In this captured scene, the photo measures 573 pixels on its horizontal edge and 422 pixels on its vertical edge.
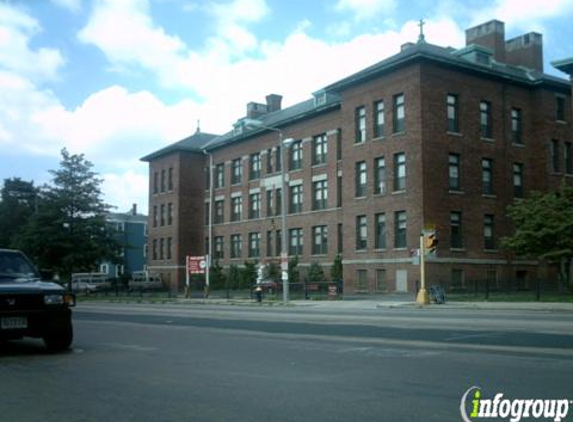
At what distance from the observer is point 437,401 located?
736 centimetres

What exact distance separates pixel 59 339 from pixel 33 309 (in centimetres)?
109

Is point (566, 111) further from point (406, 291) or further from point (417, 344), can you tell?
point (417, 344)

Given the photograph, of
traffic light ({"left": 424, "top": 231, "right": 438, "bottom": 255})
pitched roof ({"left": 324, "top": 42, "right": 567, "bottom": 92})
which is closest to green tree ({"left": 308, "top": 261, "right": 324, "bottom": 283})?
pitched roof ({"left": 324, "top": 42, "right": 567, "bottom": 92})

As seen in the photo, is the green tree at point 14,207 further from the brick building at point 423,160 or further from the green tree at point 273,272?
the green tree at point 273,272

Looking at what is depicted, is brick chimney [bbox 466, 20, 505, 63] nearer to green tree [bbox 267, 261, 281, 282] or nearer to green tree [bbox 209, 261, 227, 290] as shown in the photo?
green tree [bbox 267, 261, 281, 282]

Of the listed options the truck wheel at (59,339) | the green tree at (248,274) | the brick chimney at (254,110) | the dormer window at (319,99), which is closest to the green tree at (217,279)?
the green tree at (248,274)

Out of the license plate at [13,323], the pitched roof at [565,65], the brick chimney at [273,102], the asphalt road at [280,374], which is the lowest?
the asphalt road at [280,374]

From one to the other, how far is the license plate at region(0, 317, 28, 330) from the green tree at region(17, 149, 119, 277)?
4446 centimetres

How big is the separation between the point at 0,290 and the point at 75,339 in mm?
4188

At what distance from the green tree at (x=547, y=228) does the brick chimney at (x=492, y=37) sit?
2009 centimetres

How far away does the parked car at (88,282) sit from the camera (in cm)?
6912

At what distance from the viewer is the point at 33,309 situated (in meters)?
11.1

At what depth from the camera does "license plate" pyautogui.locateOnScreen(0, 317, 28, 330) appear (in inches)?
426

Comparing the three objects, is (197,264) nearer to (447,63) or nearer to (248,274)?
(248,274)
